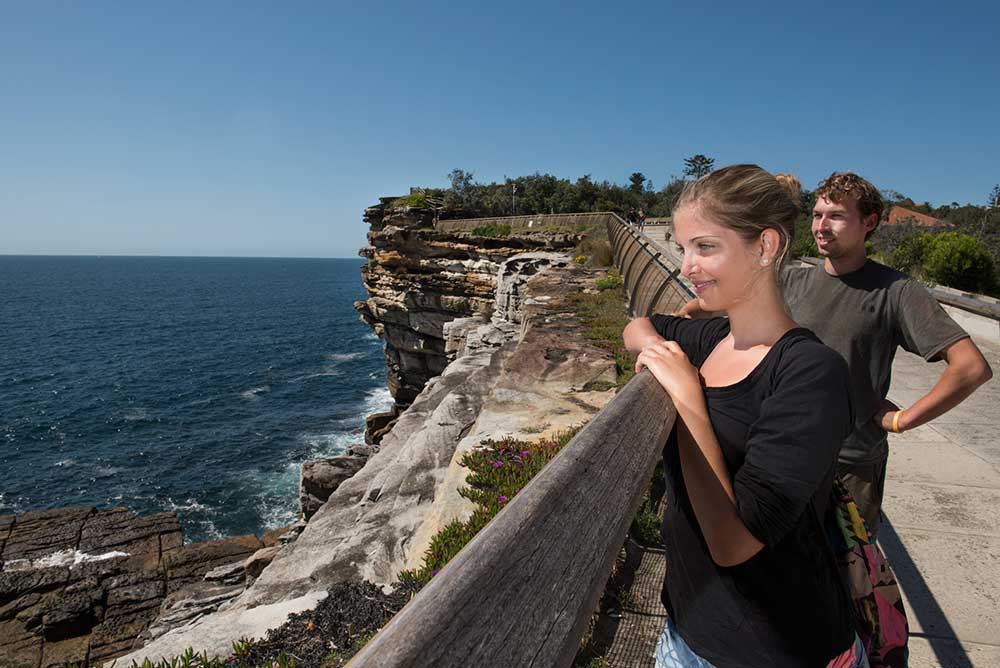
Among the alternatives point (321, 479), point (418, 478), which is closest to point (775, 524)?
point (418, 478)

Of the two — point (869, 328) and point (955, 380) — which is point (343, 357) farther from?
point (955, 380)

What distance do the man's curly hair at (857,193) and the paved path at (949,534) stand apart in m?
2.19

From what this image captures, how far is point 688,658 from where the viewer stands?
4.66 feet

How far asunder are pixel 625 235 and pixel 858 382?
12.8 meters

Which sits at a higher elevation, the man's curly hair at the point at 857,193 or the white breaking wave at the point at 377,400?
the man's curly hair at the point at 857,193

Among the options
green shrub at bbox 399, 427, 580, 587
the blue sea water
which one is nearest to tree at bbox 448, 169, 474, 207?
the blue sea water

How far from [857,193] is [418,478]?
4.89 meters

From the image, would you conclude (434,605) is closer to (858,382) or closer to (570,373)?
(858,382)

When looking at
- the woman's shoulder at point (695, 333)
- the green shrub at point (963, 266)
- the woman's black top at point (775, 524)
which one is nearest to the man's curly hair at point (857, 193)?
the woman's shoulder at point (695, 333)

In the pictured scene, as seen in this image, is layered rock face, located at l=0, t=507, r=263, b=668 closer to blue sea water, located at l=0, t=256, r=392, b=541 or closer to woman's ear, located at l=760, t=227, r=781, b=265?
blue sea water, located at l=0, t=256, r=392, b=541

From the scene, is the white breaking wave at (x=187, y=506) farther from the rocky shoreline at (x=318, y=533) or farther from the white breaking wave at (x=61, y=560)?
the white breaking wave at (x=61, y=560)

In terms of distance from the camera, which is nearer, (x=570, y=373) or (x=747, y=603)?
(x=747, y=603)

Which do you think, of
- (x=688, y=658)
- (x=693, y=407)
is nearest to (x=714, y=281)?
(x=693, y=407)

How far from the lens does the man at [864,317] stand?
2.36m
